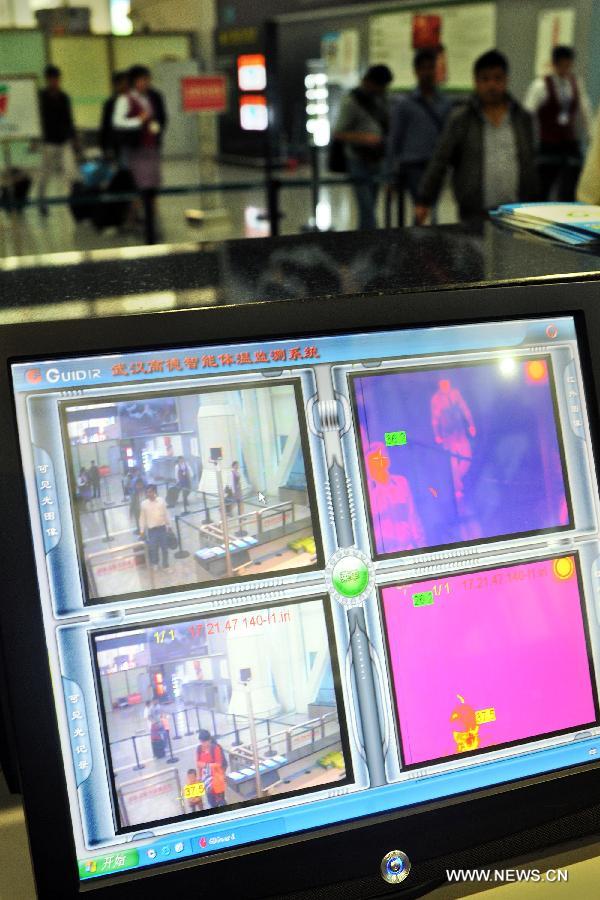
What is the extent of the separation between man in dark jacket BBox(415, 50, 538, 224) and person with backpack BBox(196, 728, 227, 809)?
336cm

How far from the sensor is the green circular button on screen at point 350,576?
1.97ft

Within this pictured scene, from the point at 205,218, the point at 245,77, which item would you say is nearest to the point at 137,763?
the point at 205,218

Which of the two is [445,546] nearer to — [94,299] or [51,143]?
[94,299]

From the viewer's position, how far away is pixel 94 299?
689mm

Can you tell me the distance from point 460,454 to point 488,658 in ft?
0.46

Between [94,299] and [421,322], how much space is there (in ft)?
0.78

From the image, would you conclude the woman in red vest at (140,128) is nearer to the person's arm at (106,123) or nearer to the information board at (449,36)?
the person's arm at (106,123)

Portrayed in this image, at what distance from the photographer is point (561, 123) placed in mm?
5910

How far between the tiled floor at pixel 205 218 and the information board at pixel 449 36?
4.04ft

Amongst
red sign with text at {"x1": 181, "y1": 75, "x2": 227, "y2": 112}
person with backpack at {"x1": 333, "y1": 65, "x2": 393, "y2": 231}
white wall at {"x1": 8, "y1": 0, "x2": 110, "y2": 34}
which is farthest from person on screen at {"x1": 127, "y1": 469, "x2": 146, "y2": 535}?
white wall at {"x1": 8, "y1": 0, "x2": 110, "y2": 34}

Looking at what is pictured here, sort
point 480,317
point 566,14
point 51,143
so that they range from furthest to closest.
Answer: point 566,14, point 51,143, point 480,317

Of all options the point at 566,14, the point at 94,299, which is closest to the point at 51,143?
the point at 566,14

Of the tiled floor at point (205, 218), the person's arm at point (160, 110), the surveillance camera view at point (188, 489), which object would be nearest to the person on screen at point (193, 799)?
the surveillance camera view at point (188, 489)
